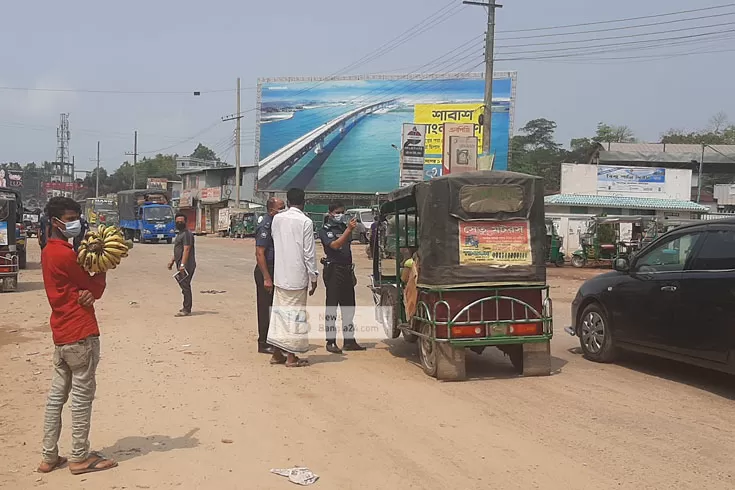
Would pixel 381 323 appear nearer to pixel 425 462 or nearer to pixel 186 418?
pixel 186 418

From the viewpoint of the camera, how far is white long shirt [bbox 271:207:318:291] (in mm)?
8086

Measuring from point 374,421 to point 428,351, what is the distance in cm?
190

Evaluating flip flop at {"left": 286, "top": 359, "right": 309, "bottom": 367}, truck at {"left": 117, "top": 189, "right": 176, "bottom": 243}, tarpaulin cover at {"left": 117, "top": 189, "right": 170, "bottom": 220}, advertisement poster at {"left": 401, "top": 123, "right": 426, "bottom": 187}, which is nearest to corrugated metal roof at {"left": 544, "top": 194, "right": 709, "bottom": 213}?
advertisement poster at {"left": 401, "top": 123, "right": 426, "bottom": 187}

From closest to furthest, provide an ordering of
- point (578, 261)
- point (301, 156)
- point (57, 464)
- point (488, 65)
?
point (57, 464) → point (488, 65) → point (578, 261) → point (301, 156)

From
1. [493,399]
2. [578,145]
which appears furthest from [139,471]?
[578,145]

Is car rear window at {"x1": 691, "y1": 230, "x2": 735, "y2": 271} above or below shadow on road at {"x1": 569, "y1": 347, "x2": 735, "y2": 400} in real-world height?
above

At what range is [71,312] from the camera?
4.79 metres

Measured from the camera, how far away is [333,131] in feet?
169

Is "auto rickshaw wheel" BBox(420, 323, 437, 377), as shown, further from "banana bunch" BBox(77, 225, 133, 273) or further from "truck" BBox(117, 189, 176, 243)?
"truck" BBox(117, 189, 176, 243)

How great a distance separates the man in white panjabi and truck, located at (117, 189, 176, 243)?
121ft

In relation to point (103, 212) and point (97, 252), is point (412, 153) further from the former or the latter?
point (103, 212)

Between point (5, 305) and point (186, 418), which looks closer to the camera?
point (186, 418)

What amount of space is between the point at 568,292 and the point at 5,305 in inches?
532

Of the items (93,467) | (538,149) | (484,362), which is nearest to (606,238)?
(484,362)
